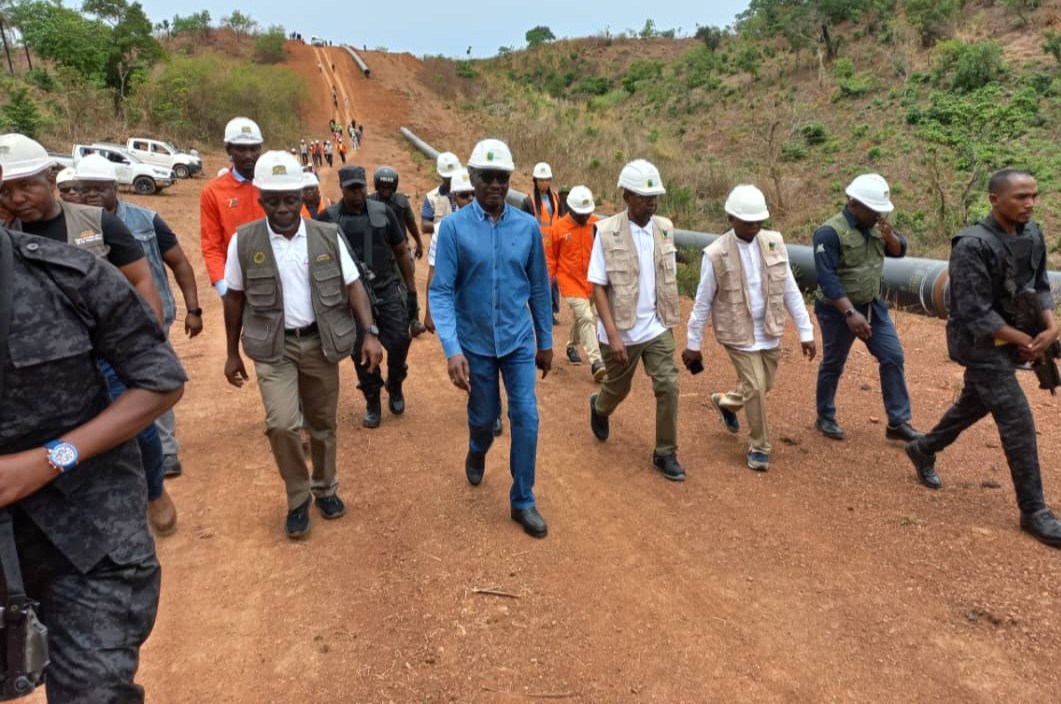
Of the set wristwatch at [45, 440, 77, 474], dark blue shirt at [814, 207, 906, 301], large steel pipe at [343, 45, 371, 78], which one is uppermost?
large steel pipe at [343, 45, 371, 78]

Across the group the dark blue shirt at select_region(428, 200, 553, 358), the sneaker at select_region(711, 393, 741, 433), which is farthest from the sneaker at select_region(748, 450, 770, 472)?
the dark blue shirt at select_region(428, 200, 553, 358)

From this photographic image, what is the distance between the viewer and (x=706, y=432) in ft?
18.2

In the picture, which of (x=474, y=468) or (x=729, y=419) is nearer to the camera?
(x=474, y=468)

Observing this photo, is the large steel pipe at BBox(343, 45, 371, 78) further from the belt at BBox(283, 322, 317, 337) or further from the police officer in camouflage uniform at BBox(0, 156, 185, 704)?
the police officer in camouflage uniform at BBox(0, 156, 185, 704)

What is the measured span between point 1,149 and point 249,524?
2.39 metres

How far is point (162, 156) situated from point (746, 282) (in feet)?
71.6

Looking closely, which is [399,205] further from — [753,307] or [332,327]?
[753,307]

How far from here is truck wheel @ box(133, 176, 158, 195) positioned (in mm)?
19125

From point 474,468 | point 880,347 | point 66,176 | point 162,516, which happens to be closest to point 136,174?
point 66,176

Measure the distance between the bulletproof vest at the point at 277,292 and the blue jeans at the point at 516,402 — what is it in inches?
30.0

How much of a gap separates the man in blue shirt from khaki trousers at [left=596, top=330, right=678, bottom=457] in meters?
0.91

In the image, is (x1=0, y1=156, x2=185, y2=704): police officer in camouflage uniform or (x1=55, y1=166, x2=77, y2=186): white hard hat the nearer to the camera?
(x1=0, y1=156, x2=185, y2=704): police officer in camouflage uniform

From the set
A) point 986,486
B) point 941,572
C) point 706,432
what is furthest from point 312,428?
point 986,486

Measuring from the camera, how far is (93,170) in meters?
4.18
